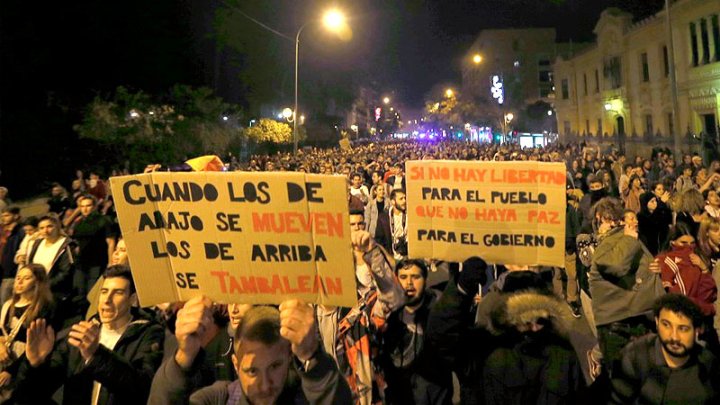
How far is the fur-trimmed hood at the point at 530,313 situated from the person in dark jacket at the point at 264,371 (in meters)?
1.03

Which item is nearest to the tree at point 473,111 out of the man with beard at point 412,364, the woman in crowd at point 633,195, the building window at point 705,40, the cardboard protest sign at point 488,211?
the building window at point 705,40

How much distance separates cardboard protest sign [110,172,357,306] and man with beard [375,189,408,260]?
500 centimetres

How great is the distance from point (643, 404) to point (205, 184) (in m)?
2.54

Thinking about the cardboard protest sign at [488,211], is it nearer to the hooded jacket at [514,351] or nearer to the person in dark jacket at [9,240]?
the hooded jacket at [514,351]

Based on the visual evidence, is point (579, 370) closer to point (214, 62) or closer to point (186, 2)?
point (186, 2)

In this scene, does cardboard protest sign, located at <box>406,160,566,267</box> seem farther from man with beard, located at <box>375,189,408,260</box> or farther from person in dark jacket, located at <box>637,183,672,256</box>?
person in dark jacket, located at <box>637,183,672,256</box>

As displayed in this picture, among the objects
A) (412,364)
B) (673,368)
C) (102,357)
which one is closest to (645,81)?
(673,368)

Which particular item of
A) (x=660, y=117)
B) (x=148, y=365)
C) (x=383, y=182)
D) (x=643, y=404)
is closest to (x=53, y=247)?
(x=148, y=365)

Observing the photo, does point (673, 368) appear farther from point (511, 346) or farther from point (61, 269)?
point (61, 269)

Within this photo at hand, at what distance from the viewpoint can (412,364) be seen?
144 inches

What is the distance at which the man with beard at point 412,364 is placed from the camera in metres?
3.64

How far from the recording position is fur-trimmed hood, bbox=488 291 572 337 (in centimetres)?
325

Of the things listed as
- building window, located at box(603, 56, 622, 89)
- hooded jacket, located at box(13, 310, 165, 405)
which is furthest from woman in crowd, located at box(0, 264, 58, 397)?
building window, located at box(603, 56, 622, 89)

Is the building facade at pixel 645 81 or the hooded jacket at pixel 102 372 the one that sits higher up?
the building facade at pixel 645 81
